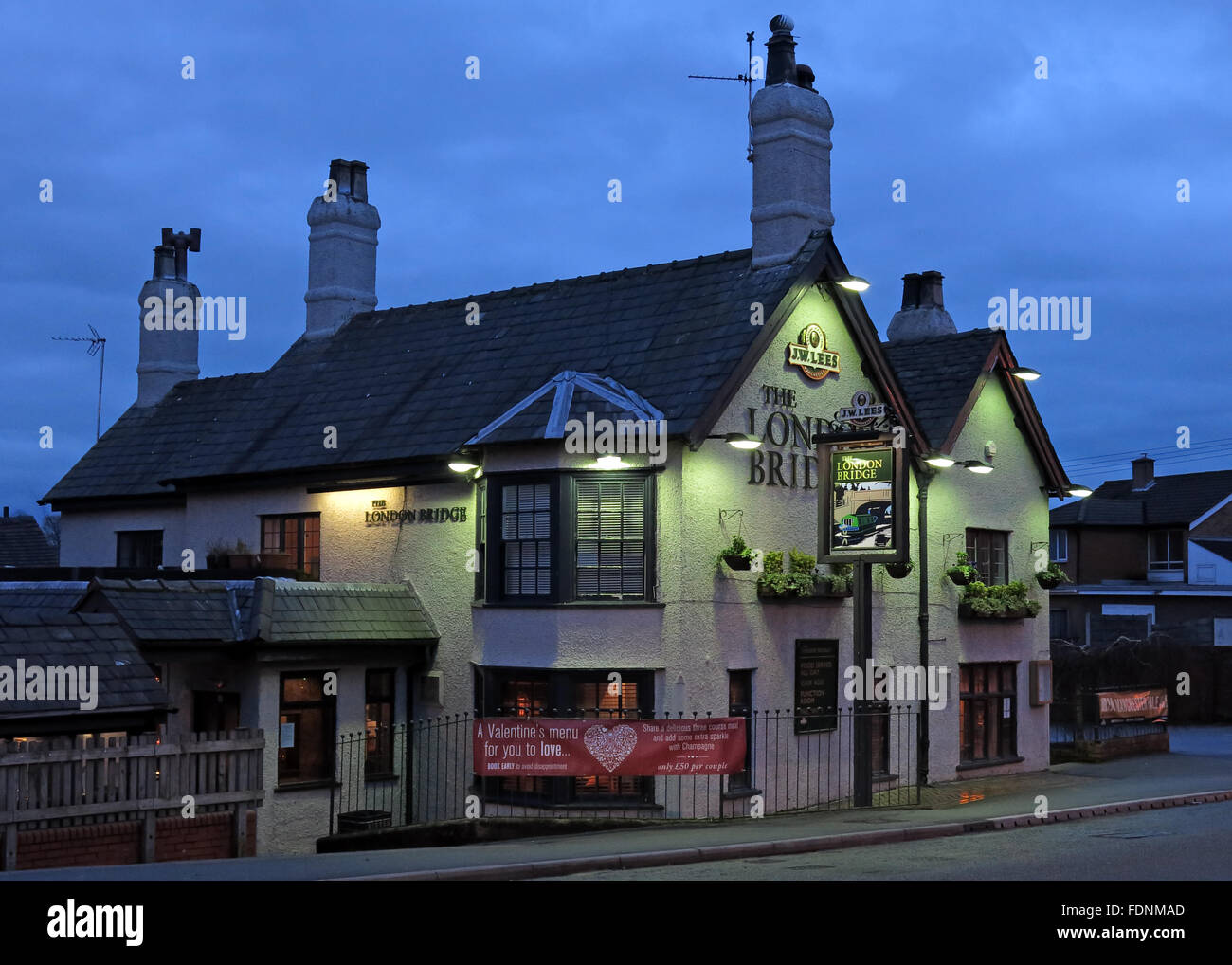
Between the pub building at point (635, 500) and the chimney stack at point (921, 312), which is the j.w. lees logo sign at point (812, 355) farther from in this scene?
the chimney stack at point (921, 312)

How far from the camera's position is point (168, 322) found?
1270 inches

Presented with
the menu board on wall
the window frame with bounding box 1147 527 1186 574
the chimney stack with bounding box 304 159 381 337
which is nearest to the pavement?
the menu board on wall

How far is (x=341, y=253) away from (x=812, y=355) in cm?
1193

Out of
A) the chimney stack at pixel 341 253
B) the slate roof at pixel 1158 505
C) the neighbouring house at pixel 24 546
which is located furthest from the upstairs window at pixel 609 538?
the slate roof at pixel 1158 505

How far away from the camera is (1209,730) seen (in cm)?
3456

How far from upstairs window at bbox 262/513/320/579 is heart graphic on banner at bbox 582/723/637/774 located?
7616mm

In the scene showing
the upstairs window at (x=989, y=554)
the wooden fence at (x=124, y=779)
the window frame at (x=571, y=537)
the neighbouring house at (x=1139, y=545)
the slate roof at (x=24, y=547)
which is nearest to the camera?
the wooden fence at (x=124, y=779)

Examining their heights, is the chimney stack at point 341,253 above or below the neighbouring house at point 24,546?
above

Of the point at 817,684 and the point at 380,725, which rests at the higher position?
the point at 817,684

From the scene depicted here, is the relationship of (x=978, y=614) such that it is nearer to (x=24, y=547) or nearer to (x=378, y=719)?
(x=378, y=719)

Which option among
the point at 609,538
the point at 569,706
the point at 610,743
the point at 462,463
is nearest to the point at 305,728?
the point at 569,706

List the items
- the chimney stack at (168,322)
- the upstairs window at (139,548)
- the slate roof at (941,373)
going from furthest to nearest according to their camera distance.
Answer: the chimney stack at (168,322) → the upstairs window at (139,548) → the slate roof at (941,373)

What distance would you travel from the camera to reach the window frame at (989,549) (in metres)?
25.7

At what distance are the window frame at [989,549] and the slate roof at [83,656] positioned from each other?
14556 mm
